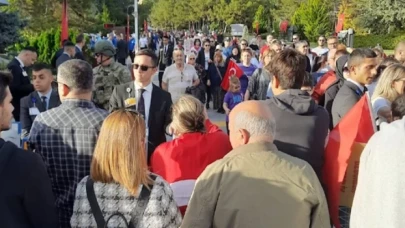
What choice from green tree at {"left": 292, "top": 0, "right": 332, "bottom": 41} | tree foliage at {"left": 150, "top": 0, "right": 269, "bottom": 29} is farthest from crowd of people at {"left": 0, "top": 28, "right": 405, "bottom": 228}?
tree foliage at {"left": 150, "top": 0, "right": 269, "bottom": 29}

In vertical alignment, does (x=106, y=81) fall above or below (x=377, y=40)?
above

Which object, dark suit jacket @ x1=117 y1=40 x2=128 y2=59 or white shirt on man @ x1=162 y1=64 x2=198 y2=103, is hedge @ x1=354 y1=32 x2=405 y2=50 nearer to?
dark suit jacket @ x1=117 y1=40 x2=128 y2=59

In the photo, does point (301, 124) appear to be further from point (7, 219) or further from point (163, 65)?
point (163, 65)

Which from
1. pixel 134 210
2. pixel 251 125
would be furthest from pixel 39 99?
pixel 251 125

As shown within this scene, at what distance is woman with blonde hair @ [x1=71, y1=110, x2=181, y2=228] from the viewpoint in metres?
2.77

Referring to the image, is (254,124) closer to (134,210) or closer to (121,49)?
(134,210)

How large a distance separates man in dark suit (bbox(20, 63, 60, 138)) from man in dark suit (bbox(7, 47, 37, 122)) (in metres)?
2.05

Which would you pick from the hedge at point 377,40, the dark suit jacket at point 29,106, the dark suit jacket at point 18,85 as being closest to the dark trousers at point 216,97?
the dark suit jacket at point 18,85

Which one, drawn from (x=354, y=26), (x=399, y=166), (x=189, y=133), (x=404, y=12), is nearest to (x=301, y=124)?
(x=189, y=133)

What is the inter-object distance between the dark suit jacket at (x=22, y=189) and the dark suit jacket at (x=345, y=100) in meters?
2.56

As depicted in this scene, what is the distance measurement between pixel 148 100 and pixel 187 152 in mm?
1605

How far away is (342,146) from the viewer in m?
3.80

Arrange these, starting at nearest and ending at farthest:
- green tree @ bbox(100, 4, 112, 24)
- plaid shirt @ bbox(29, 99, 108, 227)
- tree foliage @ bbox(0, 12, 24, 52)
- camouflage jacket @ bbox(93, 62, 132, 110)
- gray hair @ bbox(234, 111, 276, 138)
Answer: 1. gray hair @ bbox(234, 111, 276, 138)
2. plaid shirt @ bbox(29, 99, 108, 227)
3. camouflage jacket @ bbox(93, 62, 132, 110)
4. tree foliage @ bbox(0, 12, 24, 52)
5. green tree @ bbox(100, 4, 112, 24)

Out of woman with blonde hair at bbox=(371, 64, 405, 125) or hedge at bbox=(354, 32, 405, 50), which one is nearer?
woman with blonde hair at bbox=(371, 64, 405, 125)
